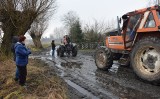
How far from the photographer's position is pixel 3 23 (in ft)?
41.5

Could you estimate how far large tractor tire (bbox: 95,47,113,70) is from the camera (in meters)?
9.23

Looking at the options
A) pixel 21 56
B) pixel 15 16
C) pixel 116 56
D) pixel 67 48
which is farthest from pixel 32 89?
pixel 67 48

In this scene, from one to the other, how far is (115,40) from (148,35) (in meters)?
2.04

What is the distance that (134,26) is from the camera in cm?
805

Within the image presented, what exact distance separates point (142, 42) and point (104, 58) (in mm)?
2732

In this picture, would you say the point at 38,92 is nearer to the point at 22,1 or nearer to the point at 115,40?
the point at 115,40

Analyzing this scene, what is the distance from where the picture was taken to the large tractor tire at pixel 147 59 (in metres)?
6.52

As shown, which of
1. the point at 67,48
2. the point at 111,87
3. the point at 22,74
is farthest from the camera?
the point at 67,48

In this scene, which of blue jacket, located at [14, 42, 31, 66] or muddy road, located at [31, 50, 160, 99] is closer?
muddy road, located at [31, 50, 160, 99]

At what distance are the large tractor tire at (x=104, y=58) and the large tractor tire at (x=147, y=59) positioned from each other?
6.27ft

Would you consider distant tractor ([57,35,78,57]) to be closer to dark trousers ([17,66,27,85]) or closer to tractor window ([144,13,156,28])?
dark trousers ([17,66,27,85])

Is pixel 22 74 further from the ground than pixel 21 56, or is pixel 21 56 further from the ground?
pixel 21 56

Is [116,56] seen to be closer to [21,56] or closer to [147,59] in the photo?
[147,59]

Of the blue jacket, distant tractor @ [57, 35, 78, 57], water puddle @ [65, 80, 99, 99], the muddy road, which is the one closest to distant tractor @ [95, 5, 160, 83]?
the muddy road
